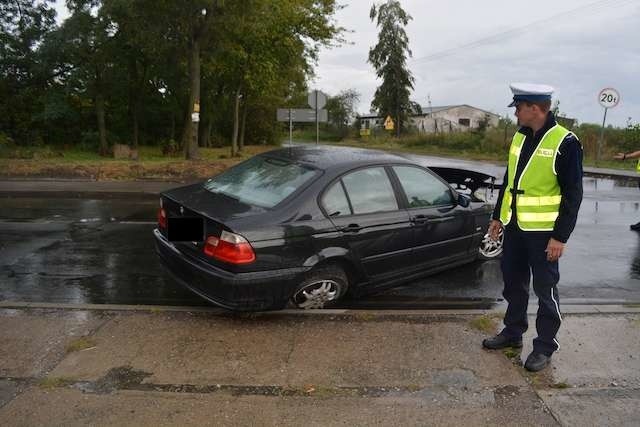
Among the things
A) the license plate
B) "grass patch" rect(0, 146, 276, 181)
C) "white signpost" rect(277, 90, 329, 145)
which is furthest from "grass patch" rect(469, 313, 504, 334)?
"white signpost" rect(277, 90, 329, 145)

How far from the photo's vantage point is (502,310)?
486cm

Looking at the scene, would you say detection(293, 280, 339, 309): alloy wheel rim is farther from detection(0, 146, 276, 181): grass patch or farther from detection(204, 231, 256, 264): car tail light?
detection(0, 146, 276, 181): grass patch

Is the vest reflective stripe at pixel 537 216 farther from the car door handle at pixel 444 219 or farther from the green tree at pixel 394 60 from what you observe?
the green tree at pixel 394 60

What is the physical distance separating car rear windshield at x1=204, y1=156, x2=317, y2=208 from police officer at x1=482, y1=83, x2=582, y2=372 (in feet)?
5.74

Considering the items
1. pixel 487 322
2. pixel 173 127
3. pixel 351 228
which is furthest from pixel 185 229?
pixel 173 127

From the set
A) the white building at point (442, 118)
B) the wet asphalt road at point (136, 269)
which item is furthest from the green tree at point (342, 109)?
the wet asphalt road at point (136, 269)

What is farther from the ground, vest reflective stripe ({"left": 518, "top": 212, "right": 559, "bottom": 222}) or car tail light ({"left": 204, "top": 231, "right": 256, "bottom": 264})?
vest reflective stripe ({"left": 518, "top": 212, "right": 559, "bottom": 222})

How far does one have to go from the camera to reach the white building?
60500 mm

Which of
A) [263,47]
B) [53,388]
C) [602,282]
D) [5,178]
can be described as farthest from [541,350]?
[263,47]

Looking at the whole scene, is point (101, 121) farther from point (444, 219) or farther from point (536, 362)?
point (536, 362)

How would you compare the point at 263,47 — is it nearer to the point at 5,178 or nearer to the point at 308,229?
the point at 5,178

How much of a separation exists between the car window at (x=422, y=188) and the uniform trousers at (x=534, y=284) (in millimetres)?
1425

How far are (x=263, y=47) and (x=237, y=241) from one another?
1965 cm

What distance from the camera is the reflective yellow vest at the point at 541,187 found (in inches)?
136
